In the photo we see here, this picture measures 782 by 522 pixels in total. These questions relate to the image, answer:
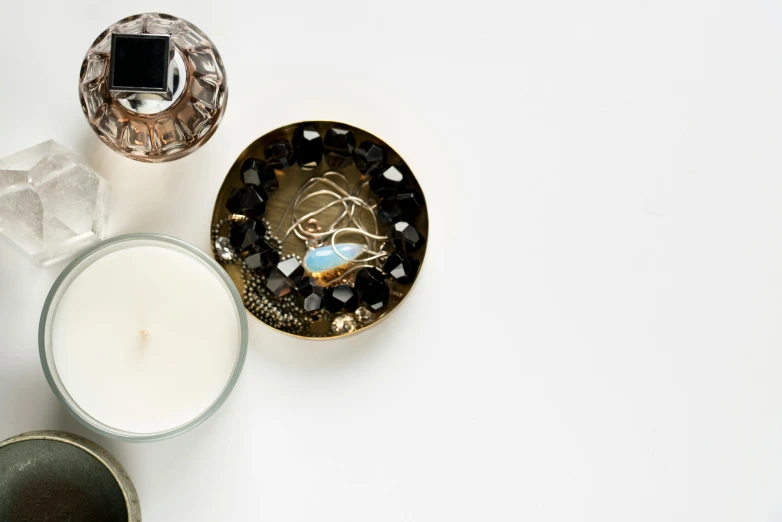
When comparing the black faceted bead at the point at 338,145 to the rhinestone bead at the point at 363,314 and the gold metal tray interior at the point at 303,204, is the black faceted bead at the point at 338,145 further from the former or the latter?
the rhinestone bead at the point at 363,314

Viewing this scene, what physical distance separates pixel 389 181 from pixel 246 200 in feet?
0.47

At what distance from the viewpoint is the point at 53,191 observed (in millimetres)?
615

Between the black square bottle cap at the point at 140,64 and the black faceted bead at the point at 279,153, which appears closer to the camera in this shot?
the black square bottle cap at the point at 140,64

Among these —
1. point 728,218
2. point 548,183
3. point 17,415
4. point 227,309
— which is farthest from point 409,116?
point 17,415

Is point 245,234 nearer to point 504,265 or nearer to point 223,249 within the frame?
point 223,249

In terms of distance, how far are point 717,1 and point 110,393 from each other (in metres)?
0.75

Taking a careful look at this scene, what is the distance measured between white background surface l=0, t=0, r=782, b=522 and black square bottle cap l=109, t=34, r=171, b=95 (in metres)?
0.14

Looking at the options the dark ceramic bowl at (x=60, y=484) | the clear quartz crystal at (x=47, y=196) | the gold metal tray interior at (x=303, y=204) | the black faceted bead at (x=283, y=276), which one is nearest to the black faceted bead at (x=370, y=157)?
the gold metal tray interior at (x=303, y=204)

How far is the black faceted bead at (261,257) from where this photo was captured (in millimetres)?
653

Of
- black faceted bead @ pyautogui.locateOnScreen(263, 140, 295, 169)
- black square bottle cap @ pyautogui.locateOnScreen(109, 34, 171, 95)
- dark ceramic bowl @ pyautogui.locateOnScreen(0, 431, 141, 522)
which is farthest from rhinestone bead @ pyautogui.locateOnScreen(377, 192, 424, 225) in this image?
dark ceramic bowl @ pyautogui.locateOnScreen(0, 431, 141, 522)

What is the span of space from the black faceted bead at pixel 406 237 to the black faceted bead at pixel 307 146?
0.11m

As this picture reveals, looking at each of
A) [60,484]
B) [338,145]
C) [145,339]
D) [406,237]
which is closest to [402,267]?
[406,237]

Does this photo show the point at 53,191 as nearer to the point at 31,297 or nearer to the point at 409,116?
the point at 31,297

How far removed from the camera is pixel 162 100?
565mm
